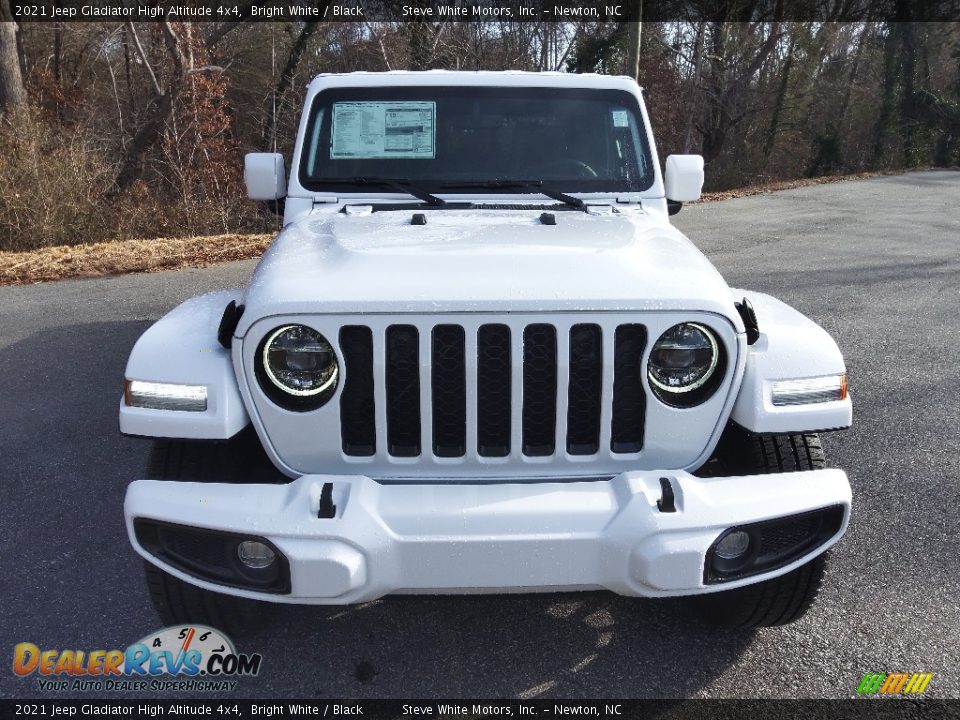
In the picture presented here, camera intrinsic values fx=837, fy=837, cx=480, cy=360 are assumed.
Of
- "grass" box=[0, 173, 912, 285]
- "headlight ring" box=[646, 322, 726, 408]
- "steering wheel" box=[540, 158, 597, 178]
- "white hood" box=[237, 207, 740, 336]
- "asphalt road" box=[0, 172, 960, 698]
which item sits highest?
"steering wheel" box=[540, 158, 597, 178]

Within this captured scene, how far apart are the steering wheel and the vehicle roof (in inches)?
15.9

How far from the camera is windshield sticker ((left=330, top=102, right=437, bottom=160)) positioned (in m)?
3.60

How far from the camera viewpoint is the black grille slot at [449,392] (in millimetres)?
2236

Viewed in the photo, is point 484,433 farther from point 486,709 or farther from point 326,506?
point 486,709

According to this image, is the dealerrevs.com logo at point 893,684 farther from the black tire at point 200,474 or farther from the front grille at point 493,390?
the black tire at point 200,474

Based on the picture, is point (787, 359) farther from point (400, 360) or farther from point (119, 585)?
point (119, 585)

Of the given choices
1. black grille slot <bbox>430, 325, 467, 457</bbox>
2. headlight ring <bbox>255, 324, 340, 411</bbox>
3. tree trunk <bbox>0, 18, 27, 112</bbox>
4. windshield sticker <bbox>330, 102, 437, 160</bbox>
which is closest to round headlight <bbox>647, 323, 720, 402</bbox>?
black grille slot <bbox>430, 325, 467, 457</bbox>

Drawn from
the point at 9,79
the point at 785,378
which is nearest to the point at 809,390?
the point at 785,378

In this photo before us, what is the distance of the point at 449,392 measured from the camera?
2279 mm

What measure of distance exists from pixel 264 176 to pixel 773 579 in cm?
270

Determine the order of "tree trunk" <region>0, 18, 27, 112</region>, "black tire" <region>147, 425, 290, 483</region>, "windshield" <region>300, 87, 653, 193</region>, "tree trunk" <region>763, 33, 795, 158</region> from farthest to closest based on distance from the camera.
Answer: "tree trunk" <region>763, 33, 795, 158</region> → "tree trunk" <region>0, 18, 27, 112</region> → "windshield" <region>300, 87, 653, 193</region> → "black tire" <region>147, 425, 290, 483</region>

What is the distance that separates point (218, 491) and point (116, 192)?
12266mm

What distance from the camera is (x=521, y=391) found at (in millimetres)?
2215

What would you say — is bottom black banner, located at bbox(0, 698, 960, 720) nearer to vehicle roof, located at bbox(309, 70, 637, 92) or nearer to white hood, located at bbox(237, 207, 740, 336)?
white hood, located at bbox(237, 207, 740, 336)
